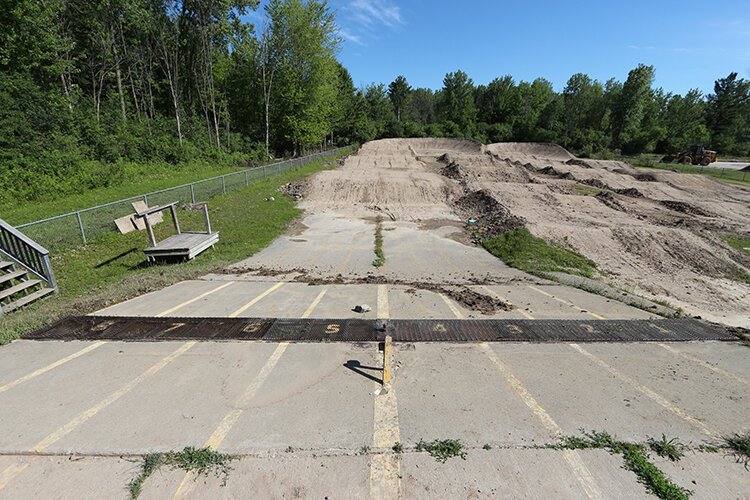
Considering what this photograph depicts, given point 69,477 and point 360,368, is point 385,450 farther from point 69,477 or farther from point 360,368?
point 69,477

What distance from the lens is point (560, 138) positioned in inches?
2936

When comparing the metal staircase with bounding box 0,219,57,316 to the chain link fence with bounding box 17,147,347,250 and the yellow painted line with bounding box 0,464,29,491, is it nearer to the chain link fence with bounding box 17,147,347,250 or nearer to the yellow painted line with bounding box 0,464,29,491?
the chain link fence with bounding box 17,147,347,250

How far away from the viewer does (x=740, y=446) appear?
358cm

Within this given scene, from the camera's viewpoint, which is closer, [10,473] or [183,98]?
[10,473]

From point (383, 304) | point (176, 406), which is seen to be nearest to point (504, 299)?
point (383, 304)

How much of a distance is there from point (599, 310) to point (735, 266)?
10.4 metres

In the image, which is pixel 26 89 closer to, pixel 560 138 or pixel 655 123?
pixel 560 138

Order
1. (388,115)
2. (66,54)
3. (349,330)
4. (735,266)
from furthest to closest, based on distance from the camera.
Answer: (388,115) → (66,54) → (735,266) → (349,330)

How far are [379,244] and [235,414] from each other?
10010 mm

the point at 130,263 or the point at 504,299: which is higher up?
the point at 130,263

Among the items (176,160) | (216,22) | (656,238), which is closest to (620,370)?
(656,238)

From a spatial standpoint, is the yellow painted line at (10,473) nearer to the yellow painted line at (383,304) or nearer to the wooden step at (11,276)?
the yellow painted line at (383,304)

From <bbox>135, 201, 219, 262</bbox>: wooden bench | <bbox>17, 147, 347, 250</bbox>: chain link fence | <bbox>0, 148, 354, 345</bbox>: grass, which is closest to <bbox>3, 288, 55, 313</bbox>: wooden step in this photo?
<bbox>0, 148, 354, 345</bbox>: grass

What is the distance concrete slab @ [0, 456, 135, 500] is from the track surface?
0.01m
